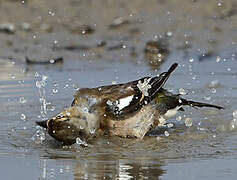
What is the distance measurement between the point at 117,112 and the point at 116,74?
263 centimetres

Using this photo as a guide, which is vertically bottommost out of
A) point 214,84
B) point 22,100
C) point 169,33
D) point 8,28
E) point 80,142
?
point 80,142

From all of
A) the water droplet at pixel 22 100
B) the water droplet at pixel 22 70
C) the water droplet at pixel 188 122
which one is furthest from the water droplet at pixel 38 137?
the water droplet at pixel 22 70

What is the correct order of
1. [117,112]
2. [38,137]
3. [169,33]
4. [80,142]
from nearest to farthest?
1. [80,142]
2. [38,137]
3. [117,112]
4. [169,33]

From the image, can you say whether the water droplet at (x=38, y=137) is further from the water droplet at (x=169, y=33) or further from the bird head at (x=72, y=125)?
the water droplet at (x=169, y=33)

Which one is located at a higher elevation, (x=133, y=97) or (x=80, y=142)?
(x=133, y=97)

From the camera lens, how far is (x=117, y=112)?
28.0ft

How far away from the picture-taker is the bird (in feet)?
26.5

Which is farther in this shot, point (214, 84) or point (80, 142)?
point (214, 84)

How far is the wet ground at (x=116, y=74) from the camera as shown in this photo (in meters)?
7.21

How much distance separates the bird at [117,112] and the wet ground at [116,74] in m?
0.17

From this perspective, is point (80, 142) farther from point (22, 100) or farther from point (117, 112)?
point (22, 100)

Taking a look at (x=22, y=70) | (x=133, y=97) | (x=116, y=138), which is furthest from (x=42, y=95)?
(x=116, y=138)

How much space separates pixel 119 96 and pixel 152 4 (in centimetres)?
597

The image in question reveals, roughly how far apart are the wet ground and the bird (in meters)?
0.17
